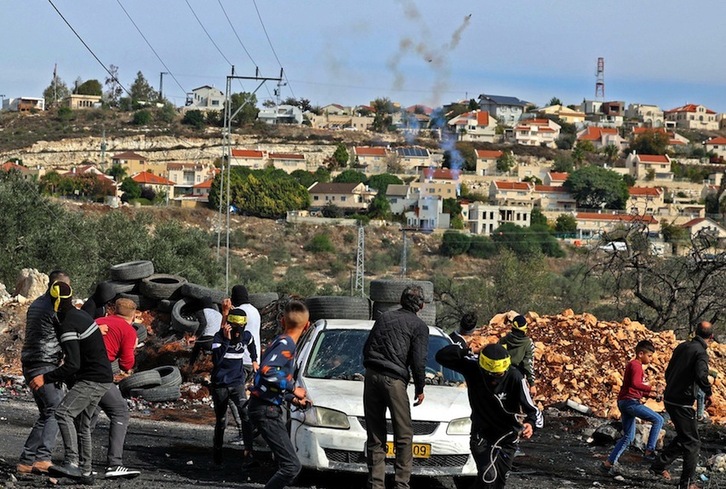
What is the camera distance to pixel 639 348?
36.6 ft

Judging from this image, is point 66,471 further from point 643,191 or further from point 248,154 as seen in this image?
point 643,191

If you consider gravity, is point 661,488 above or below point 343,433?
below

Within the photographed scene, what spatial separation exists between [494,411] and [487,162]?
152724 mm

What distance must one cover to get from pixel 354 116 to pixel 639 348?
→ 610ft

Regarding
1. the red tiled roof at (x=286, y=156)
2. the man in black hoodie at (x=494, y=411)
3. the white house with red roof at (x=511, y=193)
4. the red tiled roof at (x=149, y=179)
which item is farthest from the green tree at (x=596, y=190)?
the man in black hoodie at (x=494, y=411)

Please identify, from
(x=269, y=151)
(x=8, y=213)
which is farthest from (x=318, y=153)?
(x=8, y=213)

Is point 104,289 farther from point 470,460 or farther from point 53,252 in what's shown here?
point 53,252

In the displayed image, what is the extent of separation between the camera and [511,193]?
464 ft

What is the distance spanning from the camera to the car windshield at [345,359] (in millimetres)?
10281

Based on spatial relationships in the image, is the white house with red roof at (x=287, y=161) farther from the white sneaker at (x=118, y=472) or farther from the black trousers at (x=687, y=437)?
the white sneaker at (x=118, y=472)

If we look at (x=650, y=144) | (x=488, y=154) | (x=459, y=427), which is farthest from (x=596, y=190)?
(x=459, y=427)

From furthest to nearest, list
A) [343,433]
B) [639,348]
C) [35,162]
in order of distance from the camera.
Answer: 1. [35,162]
2. [639,348]
3. [343,433]

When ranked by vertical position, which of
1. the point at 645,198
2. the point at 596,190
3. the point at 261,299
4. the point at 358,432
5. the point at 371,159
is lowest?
the point at 358,432

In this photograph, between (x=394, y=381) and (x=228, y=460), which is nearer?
(x=394, y=381)
